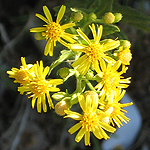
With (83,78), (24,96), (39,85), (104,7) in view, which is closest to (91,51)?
(83,78)

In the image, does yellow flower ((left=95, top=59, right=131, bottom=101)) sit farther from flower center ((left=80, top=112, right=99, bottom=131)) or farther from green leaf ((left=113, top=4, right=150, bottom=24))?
green leaf ((left=113, top=4, right=150, bottom=24))

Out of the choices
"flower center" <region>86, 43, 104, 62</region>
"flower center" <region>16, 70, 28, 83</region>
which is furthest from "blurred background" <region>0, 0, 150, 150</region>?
"flower center" <region>86, 43, 104, 62</region>

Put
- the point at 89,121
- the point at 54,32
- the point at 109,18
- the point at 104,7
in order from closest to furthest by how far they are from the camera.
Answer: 1. the point at 89,121
2. the point at 54,32
3. the point at 109,18
4. the point at 104,7

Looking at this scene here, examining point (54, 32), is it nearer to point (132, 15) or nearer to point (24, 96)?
point (132, 15)

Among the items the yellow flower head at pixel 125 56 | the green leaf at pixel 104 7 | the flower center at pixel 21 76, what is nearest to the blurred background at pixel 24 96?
the green leaf at pixel 104 7

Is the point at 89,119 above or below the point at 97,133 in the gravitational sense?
above

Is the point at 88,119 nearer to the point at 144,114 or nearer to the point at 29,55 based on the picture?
the point at 29,55
